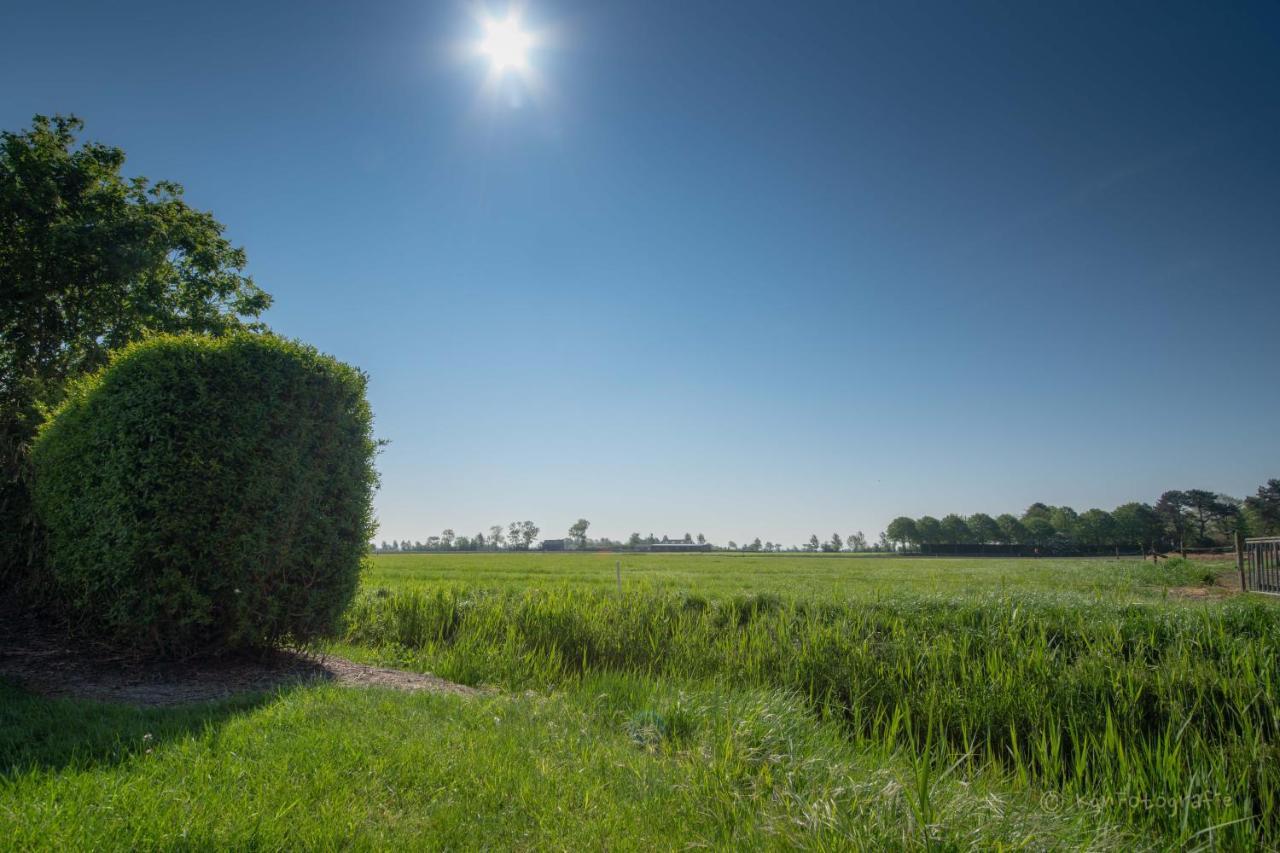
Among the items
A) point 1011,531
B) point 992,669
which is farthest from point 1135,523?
point 992,669

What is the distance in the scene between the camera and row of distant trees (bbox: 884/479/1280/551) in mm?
92625

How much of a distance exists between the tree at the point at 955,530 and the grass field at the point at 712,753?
12845 cm

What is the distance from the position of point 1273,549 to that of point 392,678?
21946mm

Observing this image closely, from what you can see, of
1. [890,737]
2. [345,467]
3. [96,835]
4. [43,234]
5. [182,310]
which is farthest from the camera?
[182,310]

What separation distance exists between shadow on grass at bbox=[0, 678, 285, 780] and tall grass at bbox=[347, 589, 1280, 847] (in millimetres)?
2636

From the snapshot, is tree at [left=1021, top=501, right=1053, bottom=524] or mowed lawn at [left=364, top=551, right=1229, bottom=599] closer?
mowed lawn at [left=364, top=551, right=1229, bottom=599]

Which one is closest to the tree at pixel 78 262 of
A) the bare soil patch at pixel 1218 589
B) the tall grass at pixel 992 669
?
the tall grass at pixel 992 669

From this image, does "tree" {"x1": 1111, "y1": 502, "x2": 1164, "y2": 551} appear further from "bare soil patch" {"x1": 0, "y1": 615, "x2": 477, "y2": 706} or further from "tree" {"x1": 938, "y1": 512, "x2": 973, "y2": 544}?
"bare soil patch" {"x1": 0, "y1": 615, "x2": 477, "y2": 706}

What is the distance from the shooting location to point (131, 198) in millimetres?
16047

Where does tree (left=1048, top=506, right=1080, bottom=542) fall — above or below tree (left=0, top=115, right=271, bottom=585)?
below

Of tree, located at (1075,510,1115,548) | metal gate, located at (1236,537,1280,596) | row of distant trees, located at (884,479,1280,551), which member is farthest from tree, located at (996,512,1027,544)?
metal gate, located at (1236,537,1280,596)

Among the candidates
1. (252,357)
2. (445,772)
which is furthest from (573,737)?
(252,357)

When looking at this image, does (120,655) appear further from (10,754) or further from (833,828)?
(833,828)

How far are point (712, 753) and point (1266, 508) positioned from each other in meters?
126
